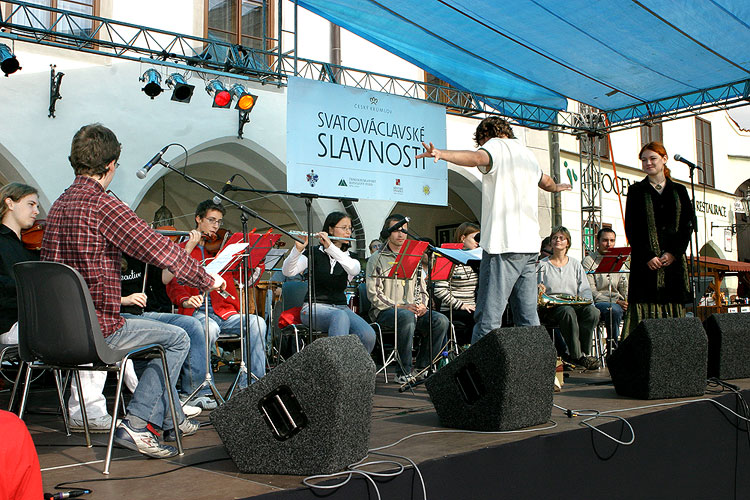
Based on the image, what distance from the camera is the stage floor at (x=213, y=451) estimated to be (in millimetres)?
2168

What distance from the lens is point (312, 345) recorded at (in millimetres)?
2254

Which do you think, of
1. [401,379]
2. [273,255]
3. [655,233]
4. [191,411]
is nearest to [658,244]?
[655,233]

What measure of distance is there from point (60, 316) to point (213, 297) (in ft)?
6.64

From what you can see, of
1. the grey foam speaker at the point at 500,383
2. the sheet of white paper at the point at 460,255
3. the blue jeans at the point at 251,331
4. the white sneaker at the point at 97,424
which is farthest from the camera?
the sheet of white paper at the point at 460,255

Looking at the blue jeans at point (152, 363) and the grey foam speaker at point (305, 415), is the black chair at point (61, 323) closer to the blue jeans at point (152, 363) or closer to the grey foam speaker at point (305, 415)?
the blue jeans at point (152, 363)

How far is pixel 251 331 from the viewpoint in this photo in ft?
14.4

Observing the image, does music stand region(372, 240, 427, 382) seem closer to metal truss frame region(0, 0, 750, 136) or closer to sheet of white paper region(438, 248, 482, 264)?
sheet of white paper region(438, 248, 482, 264)

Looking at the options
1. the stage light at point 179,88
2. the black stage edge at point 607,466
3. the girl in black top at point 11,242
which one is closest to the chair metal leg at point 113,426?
the black stage edge at point 607,466

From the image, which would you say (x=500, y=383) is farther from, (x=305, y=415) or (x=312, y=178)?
(x=312, y=178)

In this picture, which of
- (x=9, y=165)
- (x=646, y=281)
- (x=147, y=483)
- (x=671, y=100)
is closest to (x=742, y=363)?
(x=646, y=281)

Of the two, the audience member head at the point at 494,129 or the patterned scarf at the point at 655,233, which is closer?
the audience member head at the point at 494,129

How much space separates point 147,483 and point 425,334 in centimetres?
352

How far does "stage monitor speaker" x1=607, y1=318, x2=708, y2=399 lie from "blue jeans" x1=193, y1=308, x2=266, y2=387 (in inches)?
89.3

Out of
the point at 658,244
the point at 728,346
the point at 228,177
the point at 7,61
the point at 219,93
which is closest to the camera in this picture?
the point at 728,346
